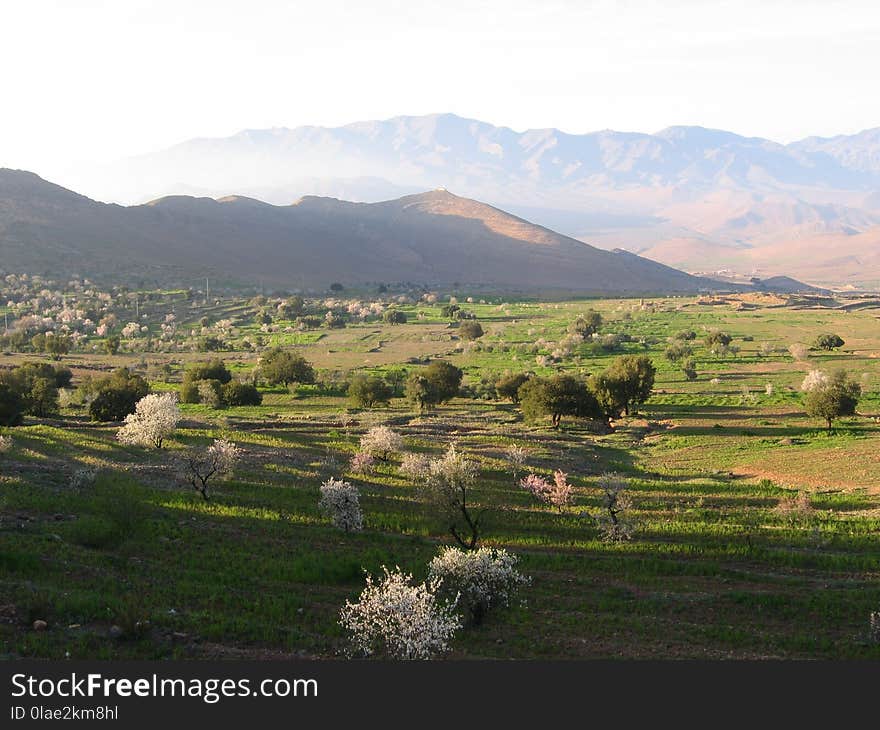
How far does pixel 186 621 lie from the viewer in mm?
17344

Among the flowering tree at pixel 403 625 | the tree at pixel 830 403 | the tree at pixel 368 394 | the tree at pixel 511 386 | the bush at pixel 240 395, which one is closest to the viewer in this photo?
the flowering tree at pixel 403 625

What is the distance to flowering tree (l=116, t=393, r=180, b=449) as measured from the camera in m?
40.8

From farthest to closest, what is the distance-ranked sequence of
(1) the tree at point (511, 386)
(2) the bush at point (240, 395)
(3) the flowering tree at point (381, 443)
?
1. (1) the tree at point (511, 386)
2. (2) the bush at point (240, 395)
3. (3) the flowering tree at point (381, 443)

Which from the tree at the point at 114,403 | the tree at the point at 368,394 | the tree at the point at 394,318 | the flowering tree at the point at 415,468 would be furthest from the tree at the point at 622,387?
the tree at the point at 394,318

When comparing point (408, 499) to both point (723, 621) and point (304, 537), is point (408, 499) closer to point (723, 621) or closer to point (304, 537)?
point (304, 537)

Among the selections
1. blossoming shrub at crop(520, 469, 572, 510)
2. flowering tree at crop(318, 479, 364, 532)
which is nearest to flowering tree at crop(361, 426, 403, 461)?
blossoming shrub at crop(520, 469, 572, 510)

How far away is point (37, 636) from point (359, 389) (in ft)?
177

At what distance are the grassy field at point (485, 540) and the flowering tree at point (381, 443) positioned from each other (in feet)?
4.78

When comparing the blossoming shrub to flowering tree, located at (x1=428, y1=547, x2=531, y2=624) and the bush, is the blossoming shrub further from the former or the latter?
the bush

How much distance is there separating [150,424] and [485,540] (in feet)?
69.4

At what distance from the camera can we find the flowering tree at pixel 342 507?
2869 cm

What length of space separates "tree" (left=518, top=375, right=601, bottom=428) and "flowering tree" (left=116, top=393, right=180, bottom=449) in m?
28.7

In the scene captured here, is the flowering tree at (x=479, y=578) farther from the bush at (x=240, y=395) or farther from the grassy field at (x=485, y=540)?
the bush at (x=240, y=395)

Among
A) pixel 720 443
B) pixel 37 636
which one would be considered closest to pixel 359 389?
pixel 720 443
